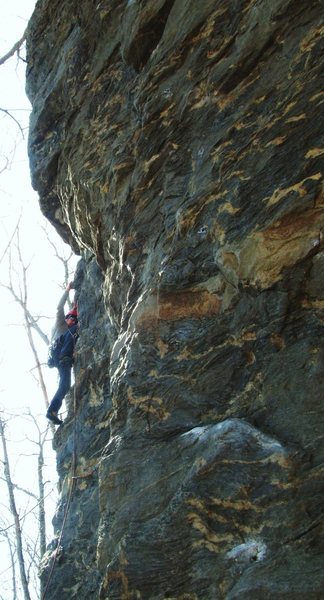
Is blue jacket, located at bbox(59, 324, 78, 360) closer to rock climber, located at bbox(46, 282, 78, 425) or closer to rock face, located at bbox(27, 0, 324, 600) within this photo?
rock climber, located at bbox(46, 282, 78, 425)

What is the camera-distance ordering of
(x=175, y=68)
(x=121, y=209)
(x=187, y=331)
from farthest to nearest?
(x=121, y=209), (x=175, y=68), (x=187, y=331)

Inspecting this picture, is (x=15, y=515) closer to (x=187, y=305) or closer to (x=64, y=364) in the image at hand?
(x=64, y=364)

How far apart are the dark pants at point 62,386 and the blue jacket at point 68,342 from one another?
178 mm

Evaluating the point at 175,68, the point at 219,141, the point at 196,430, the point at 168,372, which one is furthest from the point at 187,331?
the point at 175,68

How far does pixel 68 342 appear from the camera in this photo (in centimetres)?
949

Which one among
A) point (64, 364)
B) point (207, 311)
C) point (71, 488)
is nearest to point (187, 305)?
point (207, 311)

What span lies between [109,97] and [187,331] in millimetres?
4119

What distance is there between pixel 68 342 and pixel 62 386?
2.35ft

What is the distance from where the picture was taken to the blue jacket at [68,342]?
9391 mm

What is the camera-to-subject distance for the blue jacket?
9.39 m

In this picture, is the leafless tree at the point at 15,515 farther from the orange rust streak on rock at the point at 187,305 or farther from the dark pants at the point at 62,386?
the orange rust streak on rock at the point at 187,305

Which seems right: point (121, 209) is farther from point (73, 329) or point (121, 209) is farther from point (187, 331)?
point (73, 329)

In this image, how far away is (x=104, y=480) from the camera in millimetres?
5559

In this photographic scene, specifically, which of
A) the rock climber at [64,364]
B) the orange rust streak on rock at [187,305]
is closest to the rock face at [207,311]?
the orange rust streak on rock at [187,305]
